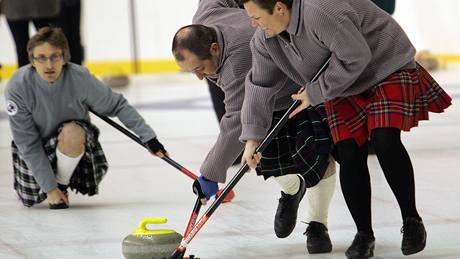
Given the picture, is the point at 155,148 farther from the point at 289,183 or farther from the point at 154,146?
the point at 289,183

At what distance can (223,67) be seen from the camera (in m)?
2.77

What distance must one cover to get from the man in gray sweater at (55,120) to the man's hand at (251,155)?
823mm

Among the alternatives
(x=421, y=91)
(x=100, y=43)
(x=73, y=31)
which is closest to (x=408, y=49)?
(x=421, y=91)

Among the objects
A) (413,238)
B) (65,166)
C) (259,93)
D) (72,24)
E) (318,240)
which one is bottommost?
(72,24)

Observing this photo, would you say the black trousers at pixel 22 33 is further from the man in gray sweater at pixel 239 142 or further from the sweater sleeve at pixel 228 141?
the sweater sleeve at pixel 228 141

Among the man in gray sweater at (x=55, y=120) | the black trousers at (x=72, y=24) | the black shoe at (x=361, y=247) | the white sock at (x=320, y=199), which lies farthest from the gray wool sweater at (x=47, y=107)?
the black trousers at (x=72, y=24)

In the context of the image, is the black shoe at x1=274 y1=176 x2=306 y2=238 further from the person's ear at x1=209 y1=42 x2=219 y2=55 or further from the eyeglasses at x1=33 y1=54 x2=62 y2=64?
the eyeglasses at x1=33 y1=54 x2=62 y2=64

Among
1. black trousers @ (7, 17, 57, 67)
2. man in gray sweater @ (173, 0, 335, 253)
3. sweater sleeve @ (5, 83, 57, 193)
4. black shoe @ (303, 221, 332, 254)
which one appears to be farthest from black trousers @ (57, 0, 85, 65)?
black shoe @ (303, 221, 332, 254)

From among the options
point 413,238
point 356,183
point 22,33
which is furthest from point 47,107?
point 22,33

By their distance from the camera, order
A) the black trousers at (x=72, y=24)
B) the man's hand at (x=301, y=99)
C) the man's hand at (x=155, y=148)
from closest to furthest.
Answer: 1. the man's hand at (x=301, y=99)
2. the man's hand at (x=155, y=148)
3. the black trousers at (x=72, y=24)

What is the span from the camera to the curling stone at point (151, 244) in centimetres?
260

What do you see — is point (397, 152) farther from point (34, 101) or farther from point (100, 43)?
point (100, 43)

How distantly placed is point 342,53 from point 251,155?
1.16 ft

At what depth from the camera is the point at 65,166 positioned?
3.55 m
